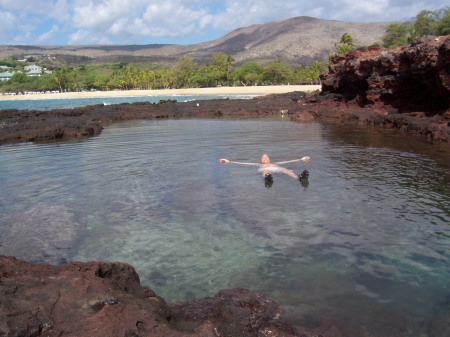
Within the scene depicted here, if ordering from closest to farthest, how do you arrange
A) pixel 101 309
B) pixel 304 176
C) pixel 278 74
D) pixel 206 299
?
1. pixel 101 309
2. pixel 206 299
3. pixel 304 176
4. pixel 278 74

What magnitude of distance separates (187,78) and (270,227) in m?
130

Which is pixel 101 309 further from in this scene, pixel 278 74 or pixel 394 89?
pixel 278 74

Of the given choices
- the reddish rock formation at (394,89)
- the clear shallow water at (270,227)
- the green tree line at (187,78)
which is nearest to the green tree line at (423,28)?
the green tree line at (187,78)

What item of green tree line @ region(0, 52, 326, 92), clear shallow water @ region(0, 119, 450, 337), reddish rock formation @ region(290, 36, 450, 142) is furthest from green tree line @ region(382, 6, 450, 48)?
clear shallow water @ region(0, 119, 450, 337)

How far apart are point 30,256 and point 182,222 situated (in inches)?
132

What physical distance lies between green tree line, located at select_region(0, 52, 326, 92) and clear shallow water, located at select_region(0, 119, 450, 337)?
3947 inches

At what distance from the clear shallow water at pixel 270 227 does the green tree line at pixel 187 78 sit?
100 m

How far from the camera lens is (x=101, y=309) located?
417 centimetres

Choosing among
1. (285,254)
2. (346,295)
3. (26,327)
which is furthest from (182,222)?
(26,327)

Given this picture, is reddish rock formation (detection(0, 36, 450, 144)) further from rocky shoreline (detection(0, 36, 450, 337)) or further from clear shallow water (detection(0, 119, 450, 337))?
clear shallow water (detection(0, 119, 450, 337))

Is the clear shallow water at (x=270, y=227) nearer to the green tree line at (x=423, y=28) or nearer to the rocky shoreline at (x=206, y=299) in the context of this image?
the rocky shoreline at (x=206, y=299)

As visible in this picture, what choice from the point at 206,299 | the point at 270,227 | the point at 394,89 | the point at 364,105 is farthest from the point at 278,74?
the point at 206,299

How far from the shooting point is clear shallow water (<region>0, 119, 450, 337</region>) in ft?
21.5

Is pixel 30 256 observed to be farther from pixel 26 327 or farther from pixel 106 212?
pixel 26 327
